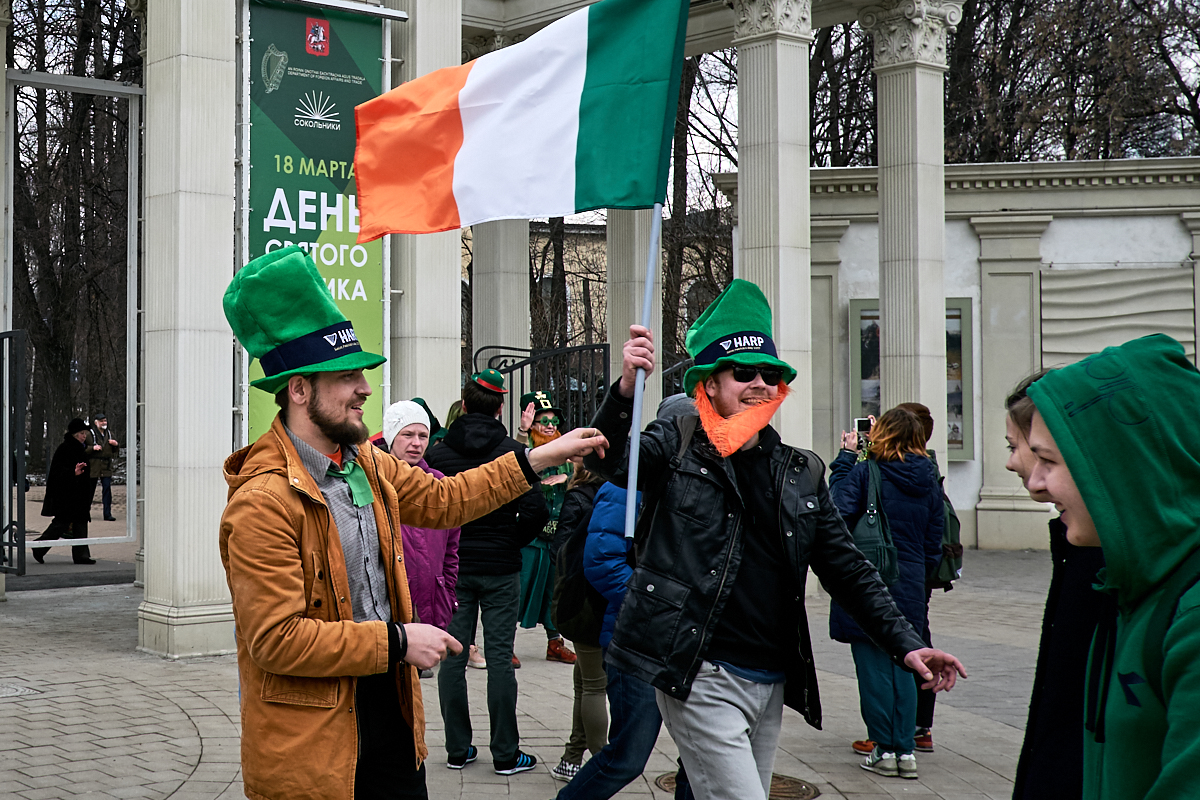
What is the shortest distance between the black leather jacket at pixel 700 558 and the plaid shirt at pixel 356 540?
0.80m

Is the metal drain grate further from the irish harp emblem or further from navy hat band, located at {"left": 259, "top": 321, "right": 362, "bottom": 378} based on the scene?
the irish harp emblem

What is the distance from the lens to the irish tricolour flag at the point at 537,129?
14.6 feet

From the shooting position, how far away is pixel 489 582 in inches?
265

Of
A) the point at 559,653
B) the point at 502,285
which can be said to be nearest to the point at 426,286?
the point at 559,653

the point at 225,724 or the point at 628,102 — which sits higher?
the point at 628,102

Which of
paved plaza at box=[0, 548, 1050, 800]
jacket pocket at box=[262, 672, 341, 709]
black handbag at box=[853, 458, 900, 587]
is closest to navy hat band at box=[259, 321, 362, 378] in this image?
jacket pocket at box=[262, 672, 341, 709]

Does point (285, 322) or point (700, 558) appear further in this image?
point (700, 558)

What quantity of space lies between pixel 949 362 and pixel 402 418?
43.4 feet

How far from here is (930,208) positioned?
14422 millimetres

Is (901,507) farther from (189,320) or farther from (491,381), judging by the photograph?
(189,320)

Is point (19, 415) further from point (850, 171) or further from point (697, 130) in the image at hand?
point (697, 130)

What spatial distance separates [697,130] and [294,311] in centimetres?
2407

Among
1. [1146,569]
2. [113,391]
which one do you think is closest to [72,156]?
[113,391]

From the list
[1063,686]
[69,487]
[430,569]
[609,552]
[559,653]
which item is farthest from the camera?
[69,487]
